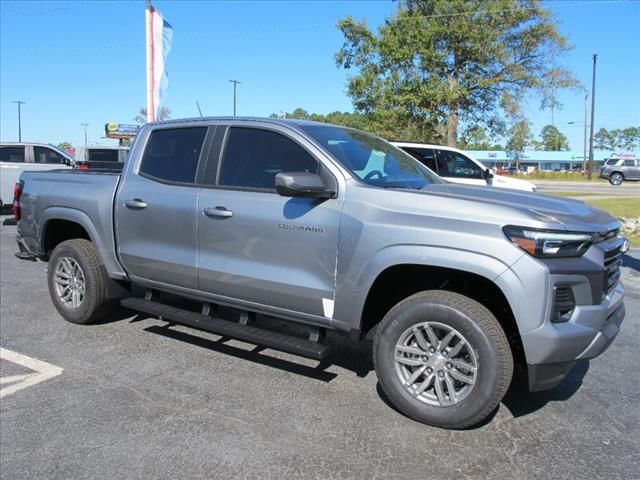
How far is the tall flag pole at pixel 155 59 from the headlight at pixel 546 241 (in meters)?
13.1

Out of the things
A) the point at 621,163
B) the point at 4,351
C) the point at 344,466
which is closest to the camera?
the point at 344,466

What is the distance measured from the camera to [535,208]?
3.36m

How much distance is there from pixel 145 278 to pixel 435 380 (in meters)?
2.74

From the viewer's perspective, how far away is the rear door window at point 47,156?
1606cm

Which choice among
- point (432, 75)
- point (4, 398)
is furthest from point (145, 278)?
point (432, 75)

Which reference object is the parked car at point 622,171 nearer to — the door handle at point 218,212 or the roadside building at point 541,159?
the door handle at point 218,212

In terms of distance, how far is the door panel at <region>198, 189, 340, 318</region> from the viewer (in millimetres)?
3807

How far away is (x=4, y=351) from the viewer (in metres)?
4.86

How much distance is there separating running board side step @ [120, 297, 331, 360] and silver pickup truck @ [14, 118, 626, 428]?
0.06 feet

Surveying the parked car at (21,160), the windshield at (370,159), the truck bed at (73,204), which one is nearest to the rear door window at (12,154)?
the parked car at (21,160)

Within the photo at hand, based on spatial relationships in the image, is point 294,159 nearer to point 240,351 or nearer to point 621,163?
point 240,351

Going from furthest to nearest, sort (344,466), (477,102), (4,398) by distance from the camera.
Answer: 1. (477,102)
2. (4,398)
3. (344,466)

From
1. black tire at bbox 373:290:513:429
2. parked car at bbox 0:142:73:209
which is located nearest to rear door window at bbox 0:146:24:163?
parked car at bbox 0:142:73:209

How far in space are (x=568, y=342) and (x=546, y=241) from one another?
59 cm
